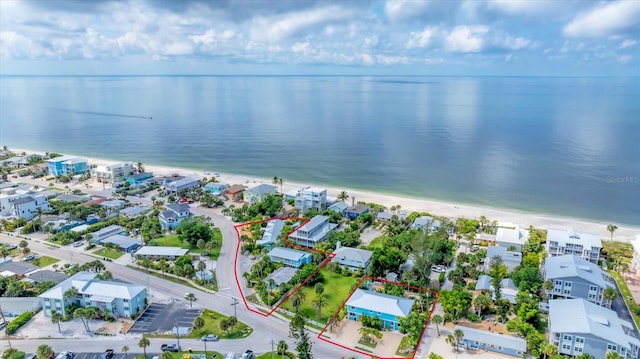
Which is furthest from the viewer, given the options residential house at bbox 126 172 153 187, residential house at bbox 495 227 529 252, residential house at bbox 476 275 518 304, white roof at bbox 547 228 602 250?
residential house at bbox 126 172 153 187

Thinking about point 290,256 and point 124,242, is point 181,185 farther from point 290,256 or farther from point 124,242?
point 290,256

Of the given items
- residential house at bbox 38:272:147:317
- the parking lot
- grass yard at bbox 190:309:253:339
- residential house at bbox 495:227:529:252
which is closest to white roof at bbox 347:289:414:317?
grass yard at bbox 190:309:253:339

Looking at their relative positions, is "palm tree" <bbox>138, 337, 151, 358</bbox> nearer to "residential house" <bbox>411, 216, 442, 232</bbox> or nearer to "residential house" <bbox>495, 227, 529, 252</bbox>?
"residential house" <bbox>411, 216, 442, 232</bbox>

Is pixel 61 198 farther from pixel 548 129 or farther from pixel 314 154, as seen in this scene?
pixel 548 129

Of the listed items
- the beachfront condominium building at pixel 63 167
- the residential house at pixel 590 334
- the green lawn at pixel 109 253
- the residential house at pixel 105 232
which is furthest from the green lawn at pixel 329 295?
the beachfront condominium building at pixel 63 167

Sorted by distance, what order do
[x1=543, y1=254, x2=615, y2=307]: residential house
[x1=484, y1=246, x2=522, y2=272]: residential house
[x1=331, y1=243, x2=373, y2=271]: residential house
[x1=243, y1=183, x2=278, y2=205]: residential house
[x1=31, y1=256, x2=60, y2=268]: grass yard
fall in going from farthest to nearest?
1. [x1=243, y1=183, x2=278, y2=205]: residential house
2. [x1=31, y1=256, x2=60, y2=268]: grass yard
3. [x1=331, y1=243, x2=373, y2=271]: residential house
4. [x1=484, y1=246, x2=522, y2=272]: residential house
5. [x1=543, y1=254, x2=615, y2=307]: residential house
